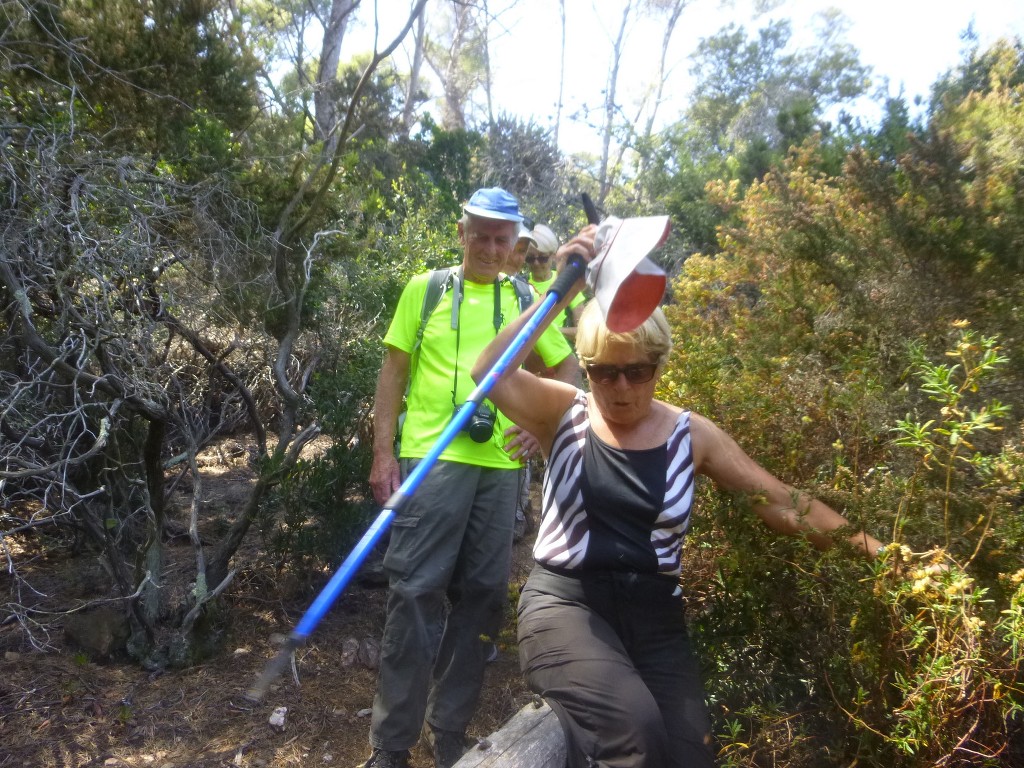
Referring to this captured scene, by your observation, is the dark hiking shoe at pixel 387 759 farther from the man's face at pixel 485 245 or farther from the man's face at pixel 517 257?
the man's face at pixel 517 257

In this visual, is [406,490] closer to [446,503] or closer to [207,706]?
[446,503]

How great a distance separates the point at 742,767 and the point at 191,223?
374cm

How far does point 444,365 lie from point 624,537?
3.80 feet

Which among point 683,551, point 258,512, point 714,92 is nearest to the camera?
point 683,551

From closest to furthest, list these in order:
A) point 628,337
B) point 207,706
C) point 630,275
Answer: point 630,275 → point 628,337 → point 207,706

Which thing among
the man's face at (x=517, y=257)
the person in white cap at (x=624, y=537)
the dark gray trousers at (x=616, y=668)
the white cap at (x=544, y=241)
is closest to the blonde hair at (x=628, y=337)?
the person in white cap at (x=624, y=537)

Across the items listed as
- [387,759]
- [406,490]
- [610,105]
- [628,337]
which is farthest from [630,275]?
[610,105]

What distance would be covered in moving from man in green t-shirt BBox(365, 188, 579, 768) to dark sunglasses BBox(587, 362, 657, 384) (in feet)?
2.75

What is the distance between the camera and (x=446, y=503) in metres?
3.02

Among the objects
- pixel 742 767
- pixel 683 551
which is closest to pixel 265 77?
pixel 683 551

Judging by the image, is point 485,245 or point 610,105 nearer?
point 485,245

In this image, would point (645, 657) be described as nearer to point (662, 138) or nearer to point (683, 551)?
point (683, 551)

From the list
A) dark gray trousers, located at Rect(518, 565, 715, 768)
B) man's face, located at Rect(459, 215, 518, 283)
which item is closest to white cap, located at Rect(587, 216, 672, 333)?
dark gray trousers, located at Rect(518, 565, 715, 768)

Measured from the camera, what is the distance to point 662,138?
53.1 feet
